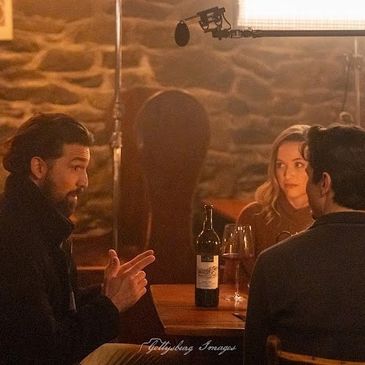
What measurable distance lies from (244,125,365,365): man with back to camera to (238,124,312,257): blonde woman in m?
1.15

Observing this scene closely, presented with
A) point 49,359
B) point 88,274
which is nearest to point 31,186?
point 49,359

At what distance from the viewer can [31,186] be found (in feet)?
7.00

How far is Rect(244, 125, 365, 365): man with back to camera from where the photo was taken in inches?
68.9

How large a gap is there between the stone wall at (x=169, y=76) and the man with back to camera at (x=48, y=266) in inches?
66.0

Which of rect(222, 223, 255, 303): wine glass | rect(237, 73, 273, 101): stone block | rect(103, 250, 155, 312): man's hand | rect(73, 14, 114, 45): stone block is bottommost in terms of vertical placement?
rect(103, 250, 155, 312): man's hand

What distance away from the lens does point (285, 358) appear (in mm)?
1762

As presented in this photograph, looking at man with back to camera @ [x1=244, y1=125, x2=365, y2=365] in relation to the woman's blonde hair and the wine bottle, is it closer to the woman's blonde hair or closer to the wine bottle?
the wine bottle

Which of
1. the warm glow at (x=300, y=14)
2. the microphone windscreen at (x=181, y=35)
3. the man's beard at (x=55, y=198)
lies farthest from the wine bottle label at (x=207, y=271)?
the microphone windscreen at (x=181, y=35)

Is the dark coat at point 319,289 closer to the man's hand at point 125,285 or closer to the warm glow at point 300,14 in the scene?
the man's hand at point 125,285

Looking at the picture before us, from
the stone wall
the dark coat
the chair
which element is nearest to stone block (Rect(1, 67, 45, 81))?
the stone wall

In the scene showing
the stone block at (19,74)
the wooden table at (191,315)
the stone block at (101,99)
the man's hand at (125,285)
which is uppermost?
the stone block at (19,74)

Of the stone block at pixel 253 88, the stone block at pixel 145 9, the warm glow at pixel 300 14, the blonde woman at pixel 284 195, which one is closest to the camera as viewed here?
the warm glow at pixel 300 14

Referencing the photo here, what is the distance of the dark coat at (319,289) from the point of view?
5.73 feet

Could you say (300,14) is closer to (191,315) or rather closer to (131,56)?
(191,315)
